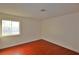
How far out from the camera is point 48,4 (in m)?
1.26

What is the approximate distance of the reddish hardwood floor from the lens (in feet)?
4.64

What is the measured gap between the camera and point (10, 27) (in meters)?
1.39

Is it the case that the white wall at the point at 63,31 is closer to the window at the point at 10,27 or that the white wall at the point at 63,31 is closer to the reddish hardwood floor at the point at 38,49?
the reddish hardwood floor at the point at 38,49

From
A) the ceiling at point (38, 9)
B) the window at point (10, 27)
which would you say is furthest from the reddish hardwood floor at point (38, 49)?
the ceiling at point (38, 9)

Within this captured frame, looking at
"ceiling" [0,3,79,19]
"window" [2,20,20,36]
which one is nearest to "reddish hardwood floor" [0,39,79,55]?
"window" [2,20,20,36]

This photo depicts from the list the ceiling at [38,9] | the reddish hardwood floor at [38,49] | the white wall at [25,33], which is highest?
the ceiling at [38,9]

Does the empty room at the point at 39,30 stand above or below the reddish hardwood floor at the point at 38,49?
above

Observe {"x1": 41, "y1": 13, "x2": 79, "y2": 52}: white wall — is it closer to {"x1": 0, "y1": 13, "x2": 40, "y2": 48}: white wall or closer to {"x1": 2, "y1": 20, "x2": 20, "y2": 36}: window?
{"x1": 0, "y1": 13, "x2": 40, "y2": 48}: white wall

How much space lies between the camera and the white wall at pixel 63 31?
1.41 metres

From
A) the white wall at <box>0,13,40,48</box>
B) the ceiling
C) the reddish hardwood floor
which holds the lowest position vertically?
the reddish hardwood floor

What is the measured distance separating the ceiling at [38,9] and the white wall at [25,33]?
72mm

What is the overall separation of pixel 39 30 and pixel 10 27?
38cm

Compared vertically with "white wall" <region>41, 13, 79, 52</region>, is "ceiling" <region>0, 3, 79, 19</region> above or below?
above
